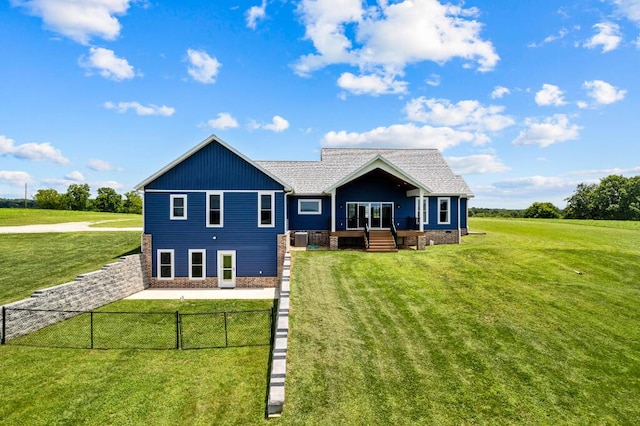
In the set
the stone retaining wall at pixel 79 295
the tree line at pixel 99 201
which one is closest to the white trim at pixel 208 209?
the stone retaining wall at pixel 79 295

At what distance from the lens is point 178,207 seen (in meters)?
19.9

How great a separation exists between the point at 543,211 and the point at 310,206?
7235 centimetres

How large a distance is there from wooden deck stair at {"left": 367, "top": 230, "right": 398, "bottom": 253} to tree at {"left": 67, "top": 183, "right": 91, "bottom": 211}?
104 metres

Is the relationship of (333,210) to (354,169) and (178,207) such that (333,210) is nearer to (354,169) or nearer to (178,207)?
(354,169)

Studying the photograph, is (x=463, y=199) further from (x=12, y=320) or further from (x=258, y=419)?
(x=12, y=320)

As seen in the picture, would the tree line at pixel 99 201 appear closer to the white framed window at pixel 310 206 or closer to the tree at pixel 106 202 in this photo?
the tree at pixel 106 202

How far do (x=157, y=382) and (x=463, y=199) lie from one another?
24743 mm

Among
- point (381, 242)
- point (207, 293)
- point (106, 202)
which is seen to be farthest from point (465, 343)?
point (106, 202)

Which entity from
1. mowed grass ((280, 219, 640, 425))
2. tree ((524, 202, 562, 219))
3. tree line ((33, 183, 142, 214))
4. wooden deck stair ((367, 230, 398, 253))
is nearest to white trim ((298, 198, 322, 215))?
wooden deck stair ((367, 230, 398, 253))

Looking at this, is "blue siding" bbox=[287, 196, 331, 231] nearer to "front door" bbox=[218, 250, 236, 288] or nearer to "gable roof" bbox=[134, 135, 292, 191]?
"gable roof" bbox=[134, 135, 292, 191]

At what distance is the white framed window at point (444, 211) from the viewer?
26188 mm

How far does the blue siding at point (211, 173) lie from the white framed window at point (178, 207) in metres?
0.52

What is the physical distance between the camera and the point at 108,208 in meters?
101

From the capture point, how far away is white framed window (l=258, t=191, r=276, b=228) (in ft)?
65.7
